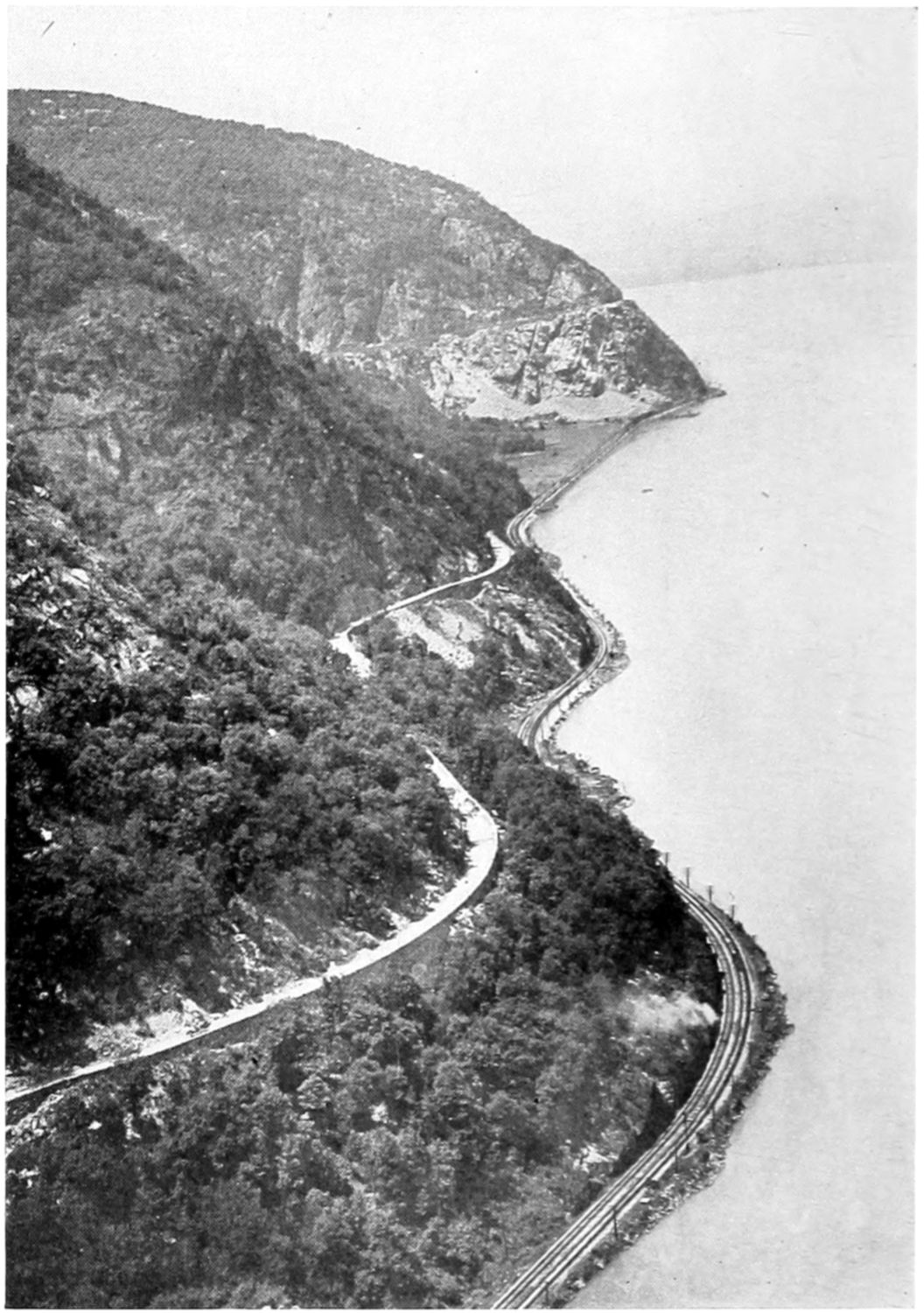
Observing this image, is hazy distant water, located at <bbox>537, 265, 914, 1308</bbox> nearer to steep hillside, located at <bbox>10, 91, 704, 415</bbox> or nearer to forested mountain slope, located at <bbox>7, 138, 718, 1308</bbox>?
forested mountain slope, located at <bbox>7, 138, 718, 1308</bbox>

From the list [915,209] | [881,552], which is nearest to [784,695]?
[881,552]

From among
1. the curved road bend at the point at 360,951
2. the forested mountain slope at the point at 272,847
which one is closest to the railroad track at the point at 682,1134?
the forested mountain slope at the point at 272,847

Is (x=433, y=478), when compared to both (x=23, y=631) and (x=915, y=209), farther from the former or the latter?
(x=915, y=209)

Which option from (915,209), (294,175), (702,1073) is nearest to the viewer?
(702,1073)

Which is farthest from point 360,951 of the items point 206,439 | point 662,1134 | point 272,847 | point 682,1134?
point 206,439

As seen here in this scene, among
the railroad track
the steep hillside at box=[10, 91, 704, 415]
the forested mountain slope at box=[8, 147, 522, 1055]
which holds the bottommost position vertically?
the railroad track

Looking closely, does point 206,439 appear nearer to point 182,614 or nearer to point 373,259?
point 182,614

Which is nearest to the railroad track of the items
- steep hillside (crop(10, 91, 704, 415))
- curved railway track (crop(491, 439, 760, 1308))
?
curved railway track (crop(491, 439, 760, 1308))
